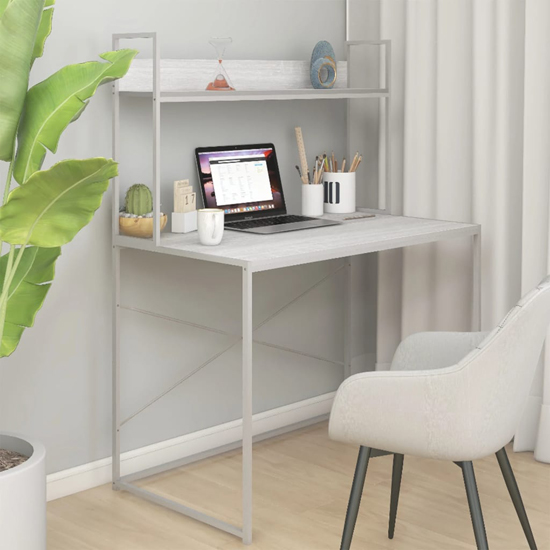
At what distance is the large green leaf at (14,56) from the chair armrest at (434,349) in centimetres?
115

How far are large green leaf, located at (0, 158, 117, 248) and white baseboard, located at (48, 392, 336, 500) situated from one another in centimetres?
105

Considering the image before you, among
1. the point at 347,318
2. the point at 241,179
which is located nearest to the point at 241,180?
the point at 241,179

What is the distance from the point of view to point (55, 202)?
2068mm

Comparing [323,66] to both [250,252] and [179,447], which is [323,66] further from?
[179,447]

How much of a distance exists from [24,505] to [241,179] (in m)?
1.35

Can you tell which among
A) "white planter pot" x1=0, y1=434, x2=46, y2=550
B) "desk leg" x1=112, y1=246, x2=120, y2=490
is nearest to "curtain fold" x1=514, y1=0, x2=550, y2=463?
"desk leg" x1=112, y1=246, x2=120, y2=490

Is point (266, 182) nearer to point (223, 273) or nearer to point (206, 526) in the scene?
point (223, 273)

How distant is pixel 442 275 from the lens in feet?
11.3

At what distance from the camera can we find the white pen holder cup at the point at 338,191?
132 inches

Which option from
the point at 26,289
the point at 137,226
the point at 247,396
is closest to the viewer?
the point at 26,289

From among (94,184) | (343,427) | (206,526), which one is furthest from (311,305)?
(94,184)

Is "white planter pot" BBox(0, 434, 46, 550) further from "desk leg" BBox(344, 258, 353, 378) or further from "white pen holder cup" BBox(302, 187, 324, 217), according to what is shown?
"desk leg" BBox(344, 258, 353, 378)

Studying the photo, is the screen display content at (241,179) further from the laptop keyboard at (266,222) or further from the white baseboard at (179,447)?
the white baseboard at (179,447)

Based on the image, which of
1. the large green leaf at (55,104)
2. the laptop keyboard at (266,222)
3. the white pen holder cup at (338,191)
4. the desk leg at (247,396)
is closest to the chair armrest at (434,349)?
the desk leg at (247,396)
